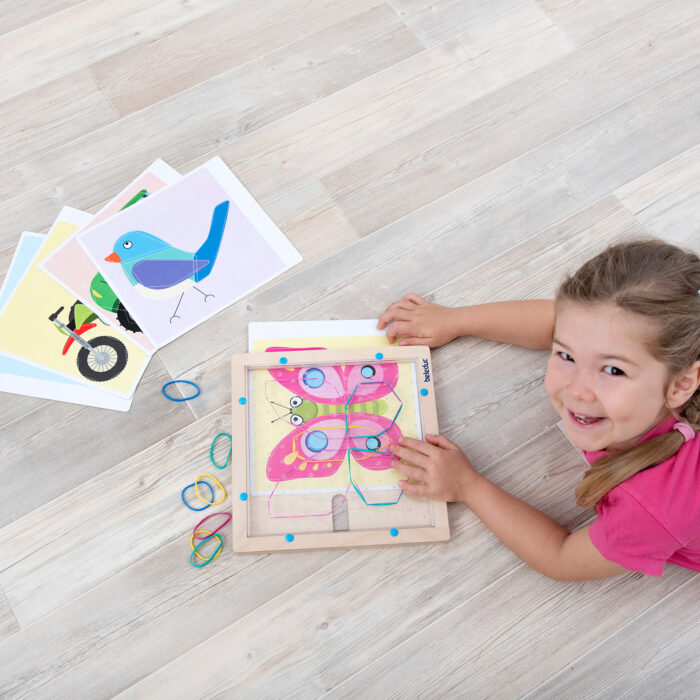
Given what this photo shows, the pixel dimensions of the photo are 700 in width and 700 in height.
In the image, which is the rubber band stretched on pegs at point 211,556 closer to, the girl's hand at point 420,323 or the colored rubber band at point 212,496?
the colored rubber band at point 212,496

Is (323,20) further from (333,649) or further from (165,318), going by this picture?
(333,649)

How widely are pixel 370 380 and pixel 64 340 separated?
1.46ft

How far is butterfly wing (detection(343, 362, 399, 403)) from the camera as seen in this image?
38.2 inches

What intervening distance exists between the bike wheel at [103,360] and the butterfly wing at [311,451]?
0.86ft

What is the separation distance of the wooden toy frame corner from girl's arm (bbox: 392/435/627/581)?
0.10 ft

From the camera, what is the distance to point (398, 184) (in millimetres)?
1125

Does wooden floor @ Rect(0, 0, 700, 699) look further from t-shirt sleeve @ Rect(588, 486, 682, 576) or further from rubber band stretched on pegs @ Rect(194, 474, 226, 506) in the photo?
t-shirt sleeve @ Rect(588, 486, 682, 576)

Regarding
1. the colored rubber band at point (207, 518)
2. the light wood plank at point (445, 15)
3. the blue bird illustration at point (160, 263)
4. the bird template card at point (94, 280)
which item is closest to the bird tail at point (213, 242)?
the blue bird illustration at point (160, 263)

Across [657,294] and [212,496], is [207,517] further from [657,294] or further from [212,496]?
[657,294]

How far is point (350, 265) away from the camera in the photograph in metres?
1.07

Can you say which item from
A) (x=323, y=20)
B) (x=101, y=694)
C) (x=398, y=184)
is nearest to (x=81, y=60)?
(x=323, y=20)

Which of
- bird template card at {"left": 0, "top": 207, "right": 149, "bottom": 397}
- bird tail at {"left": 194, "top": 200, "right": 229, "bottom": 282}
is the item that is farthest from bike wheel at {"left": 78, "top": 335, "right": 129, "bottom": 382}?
bird tail at {"left": 194, "top": 200, "right": 229, "bottom": 282}

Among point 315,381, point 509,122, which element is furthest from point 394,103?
point 315,381

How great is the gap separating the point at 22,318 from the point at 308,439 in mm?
458
